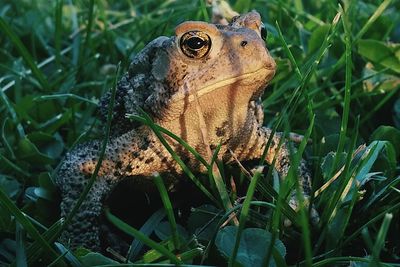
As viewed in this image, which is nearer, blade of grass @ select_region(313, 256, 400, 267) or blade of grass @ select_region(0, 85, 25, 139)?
blade of grass @ select_region(313, 256, 400, 267)

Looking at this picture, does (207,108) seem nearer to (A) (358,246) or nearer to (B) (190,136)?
(B) (190,136)

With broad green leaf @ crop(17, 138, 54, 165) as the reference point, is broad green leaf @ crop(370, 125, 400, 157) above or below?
below

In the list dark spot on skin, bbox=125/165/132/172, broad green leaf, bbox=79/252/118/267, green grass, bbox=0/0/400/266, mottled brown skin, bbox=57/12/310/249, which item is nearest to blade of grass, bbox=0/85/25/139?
green grass, bbox=0/0/400/266

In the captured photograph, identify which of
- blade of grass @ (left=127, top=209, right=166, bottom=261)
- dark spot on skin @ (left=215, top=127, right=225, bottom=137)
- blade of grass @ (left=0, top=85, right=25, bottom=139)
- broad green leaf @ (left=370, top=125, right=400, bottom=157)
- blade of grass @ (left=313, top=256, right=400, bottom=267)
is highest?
blade of grass @ (left=0, top=85, right=25, bottom=139)

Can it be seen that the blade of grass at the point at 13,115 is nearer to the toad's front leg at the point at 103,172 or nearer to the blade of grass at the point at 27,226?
the toad's front leg at the point at 103,172

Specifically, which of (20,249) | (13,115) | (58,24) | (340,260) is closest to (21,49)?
(13,115)

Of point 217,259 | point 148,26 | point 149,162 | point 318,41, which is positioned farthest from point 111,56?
point 217,259

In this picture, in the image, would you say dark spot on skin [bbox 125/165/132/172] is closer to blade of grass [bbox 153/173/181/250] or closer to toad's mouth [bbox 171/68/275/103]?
toad's mouth [bbox 171/68/275/103]

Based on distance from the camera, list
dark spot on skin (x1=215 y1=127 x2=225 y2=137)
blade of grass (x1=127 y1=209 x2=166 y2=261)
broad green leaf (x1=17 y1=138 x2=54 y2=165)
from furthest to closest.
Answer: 1. broad green leaf (x1=17 y1=138 x2=54 y2=165)
2. dark spot on skin (x1=215 y1=127 x2=225 y2=137)
3. blade of grass (x1=127 y1=209 x2=166 y2=261)
